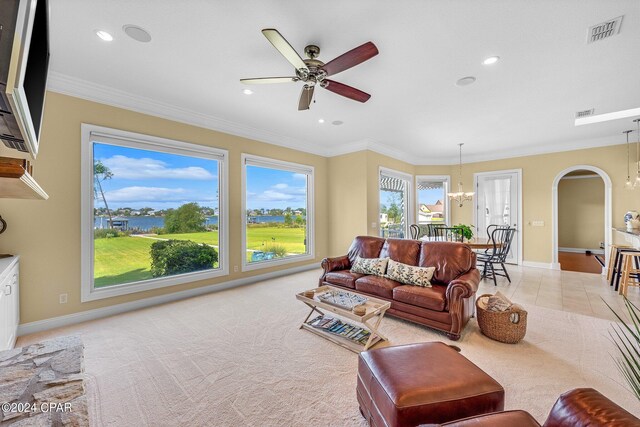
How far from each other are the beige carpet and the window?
139 inches

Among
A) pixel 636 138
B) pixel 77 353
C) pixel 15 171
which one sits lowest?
pixel 77 353

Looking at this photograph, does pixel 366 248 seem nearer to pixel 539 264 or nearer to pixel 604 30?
pixel 604 30

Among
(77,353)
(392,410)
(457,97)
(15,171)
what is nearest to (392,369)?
(392,410)

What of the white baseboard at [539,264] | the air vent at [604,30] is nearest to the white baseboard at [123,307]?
the air vent at [604,30]

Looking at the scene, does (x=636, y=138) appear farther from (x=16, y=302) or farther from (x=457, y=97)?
(x=16, y=302)

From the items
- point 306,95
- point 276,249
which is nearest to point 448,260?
point 306,95

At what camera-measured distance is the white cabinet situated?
6.77 feet

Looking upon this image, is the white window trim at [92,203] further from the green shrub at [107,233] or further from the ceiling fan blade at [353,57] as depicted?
the ceiling fan blade at [353,57]

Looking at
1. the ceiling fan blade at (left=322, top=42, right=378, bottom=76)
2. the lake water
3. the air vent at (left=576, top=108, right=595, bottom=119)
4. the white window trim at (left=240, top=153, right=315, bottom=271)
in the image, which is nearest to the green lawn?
the lake water

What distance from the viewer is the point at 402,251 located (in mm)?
3770

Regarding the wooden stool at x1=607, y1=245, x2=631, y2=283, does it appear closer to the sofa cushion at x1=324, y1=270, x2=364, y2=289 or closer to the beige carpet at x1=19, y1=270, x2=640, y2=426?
the beige carpet at x1=19, y1=270, x2=640, y2=426

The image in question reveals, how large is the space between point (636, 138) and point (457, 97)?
4638mm

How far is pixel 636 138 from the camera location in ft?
17.1

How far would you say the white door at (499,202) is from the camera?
21.6 ft
